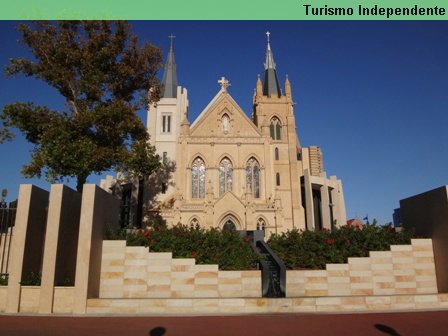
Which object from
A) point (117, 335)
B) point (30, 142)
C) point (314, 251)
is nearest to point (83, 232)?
point (117, 335)

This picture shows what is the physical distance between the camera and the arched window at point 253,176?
1421 inches

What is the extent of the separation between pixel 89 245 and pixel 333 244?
805cm

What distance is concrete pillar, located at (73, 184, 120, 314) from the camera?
1034 centimetres

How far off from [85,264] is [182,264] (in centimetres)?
291

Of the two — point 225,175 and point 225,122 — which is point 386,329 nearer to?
point 225,175

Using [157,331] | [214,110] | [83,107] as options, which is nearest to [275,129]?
[214,110]

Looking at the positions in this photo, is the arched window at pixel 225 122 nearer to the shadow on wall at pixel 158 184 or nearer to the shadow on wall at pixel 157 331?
the shadow on wall at pixel 158 184

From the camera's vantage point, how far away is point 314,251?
12570 mm

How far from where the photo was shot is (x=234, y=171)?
35906 millimetres

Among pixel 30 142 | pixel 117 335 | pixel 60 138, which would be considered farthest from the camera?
pixel 30 142

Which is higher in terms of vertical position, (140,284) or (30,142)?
(30,142)

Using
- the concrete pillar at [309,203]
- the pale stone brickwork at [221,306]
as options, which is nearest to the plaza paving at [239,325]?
the pale stone brickwork at [221,306]

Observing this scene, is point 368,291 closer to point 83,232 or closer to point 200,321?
point 200,321

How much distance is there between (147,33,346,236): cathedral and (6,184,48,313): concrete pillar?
62.7 feet
